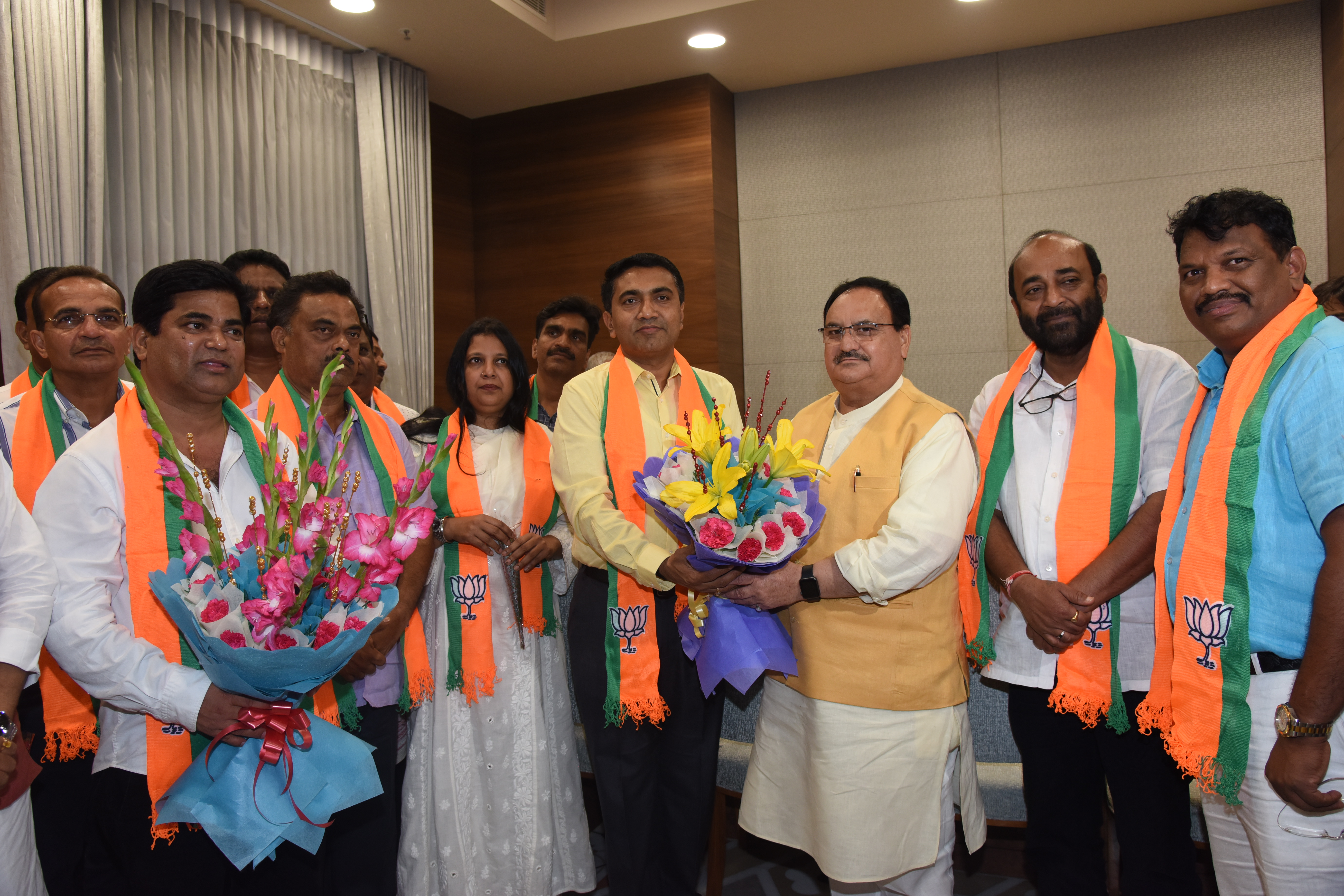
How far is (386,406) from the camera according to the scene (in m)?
3.22

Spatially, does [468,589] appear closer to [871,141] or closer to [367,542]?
[367,542]

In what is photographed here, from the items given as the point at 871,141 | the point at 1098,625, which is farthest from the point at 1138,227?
the point at 1098,625

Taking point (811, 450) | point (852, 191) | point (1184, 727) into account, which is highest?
point (852, 191)

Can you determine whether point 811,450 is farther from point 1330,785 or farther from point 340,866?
point 340,866

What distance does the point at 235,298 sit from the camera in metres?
2.01

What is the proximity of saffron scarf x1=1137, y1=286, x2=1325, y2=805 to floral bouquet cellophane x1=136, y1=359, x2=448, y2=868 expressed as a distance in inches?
62.0

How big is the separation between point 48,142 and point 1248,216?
409 centimetres

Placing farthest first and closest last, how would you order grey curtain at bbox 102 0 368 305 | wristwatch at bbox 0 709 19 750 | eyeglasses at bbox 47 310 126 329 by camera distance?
grey curtain at bbox 102 0 368 305 → eyeglasses at bbox 47 310 126 329 → wristwatch at bbox 0 709 19 750

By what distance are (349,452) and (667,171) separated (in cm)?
360

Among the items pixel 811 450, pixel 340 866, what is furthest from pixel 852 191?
pixel 340 866

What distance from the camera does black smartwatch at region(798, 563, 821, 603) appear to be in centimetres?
221

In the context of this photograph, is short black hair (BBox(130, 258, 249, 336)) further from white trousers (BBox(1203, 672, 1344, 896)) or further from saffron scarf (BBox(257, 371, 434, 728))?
white trousers (BBox(1203, 672, 1344, 896))

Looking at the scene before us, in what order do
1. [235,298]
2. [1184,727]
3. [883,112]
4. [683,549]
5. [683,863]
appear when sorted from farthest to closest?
1. [883,112]
2. [683,863]
3. [683,549]
4. [235,298]
5. [1184,727]

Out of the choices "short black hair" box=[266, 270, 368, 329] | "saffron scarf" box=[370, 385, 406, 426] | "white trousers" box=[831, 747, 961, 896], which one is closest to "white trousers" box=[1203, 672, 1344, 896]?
"white trousers" box=[831, 747, 961, 896]
